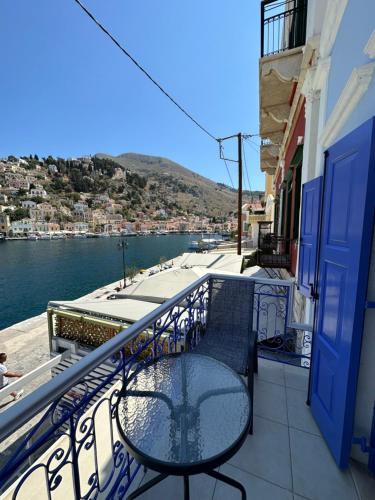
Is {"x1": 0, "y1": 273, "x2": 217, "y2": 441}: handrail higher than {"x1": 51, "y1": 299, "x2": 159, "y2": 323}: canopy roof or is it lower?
higher

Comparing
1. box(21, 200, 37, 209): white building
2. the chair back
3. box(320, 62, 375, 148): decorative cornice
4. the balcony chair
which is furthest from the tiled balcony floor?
box(21, 200, 37, 209): white building

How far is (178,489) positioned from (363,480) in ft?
3.60

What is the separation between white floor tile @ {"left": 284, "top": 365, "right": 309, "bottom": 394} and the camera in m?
2.18

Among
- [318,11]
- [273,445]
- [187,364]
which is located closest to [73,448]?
[187,364]

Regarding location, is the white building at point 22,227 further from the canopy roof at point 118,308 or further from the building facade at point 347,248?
the building facade at point 347,248

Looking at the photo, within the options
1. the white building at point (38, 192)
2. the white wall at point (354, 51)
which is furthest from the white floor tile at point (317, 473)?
the white building at point (38, 192)

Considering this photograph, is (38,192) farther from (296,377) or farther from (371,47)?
(371,47)

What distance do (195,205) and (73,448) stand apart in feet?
373

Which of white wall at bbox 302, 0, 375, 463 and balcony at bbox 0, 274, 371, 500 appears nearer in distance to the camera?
balcony at bbox 0, 274, 371, 500

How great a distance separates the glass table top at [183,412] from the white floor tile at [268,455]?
2.17ft

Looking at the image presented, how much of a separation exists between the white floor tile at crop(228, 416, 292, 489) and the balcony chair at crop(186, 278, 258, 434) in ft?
1.78

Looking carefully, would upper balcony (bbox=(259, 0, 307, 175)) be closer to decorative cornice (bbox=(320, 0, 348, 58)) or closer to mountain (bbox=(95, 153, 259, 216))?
decorative cornice (bbox=(320, 0, 348, 58))

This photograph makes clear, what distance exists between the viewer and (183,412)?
117cm

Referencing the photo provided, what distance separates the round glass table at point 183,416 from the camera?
0.93 metres
